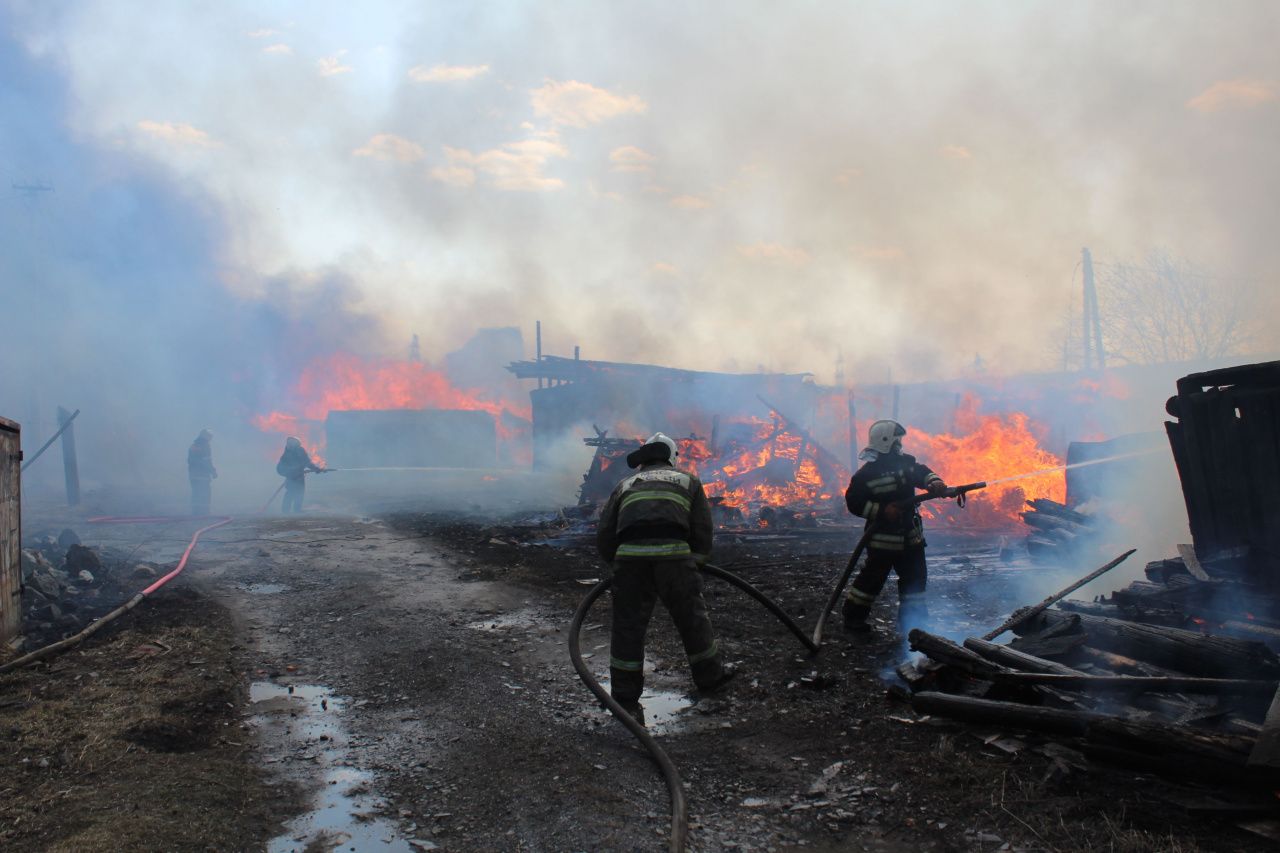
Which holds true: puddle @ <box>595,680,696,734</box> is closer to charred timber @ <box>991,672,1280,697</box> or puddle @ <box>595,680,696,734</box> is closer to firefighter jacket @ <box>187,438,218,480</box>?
charred timber @ <box>991,672,1280,697</box>

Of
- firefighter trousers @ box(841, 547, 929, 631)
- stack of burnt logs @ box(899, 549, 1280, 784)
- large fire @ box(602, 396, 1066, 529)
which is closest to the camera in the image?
stack of burnt logs @ box(899, 549, 1280, 784)

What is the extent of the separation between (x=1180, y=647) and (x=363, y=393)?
3325cm

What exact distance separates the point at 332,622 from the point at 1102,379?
20230mm

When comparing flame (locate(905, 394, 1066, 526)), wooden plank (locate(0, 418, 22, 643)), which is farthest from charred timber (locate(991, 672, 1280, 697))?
flame (locate(905, 394, 1066, 526))

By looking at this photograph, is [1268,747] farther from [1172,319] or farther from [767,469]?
[1172,319]

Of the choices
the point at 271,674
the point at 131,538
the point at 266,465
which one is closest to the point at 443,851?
the point at 271,674

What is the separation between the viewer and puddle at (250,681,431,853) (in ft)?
10.7

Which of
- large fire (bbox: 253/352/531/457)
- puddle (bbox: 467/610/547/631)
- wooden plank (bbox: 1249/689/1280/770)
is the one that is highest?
large fire (bbox: 253/352/531/457)

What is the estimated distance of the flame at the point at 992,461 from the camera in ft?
45.6

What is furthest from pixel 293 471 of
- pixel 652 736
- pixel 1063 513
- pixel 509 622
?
pixel 1063 513

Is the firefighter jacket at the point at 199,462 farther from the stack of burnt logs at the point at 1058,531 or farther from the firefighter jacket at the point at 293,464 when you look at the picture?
the stack of burnt logs at the point at 1058,531

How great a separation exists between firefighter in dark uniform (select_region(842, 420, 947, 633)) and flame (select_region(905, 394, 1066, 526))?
322 inches

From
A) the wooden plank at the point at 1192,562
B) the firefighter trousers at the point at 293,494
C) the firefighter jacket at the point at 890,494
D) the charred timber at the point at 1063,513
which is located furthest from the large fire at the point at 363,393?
the wooden plank at the point at 1192,562

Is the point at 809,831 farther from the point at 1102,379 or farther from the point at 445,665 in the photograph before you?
the point at 1102,379
